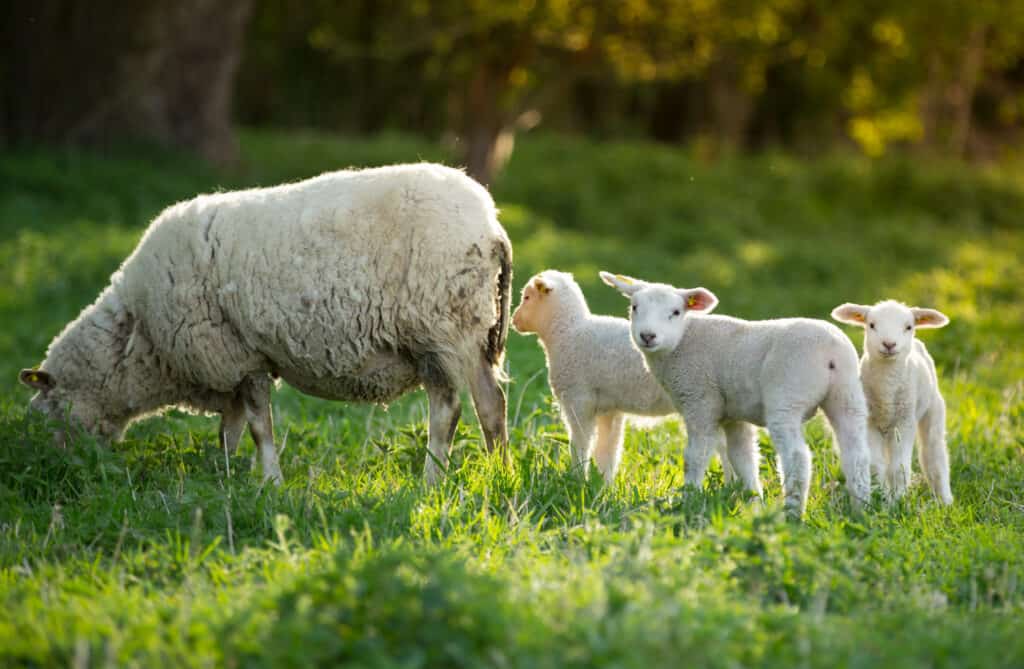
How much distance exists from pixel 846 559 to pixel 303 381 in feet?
9.79

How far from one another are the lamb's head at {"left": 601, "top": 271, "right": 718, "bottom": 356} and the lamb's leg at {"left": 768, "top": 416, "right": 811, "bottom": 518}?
0.63 m

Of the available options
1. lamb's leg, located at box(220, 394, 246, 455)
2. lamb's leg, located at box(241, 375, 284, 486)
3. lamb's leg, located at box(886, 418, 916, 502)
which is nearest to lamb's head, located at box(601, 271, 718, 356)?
lamb's leg, located at box(886, 418, 916, 502)

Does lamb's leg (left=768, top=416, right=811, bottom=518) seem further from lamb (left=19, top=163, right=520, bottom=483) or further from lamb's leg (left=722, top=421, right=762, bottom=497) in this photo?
lamb (left=19, top=163, right=520, bottom=483)

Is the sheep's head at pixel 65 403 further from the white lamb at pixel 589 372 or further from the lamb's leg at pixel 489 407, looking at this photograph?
the white lamb at pixel 589 372

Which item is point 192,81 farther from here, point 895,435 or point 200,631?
point 200,631

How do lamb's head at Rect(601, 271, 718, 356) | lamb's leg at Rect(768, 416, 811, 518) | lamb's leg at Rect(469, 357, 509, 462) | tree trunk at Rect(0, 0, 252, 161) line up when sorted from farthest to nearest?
tree trunk at Rect(0, 0, 252, 161) < lamb's leg at Rect(469, 357, 509, 462) < lamb's head at Rect(601, 271, 718, 356) < lamb's leg at Rect(768, 416, 811, 518)

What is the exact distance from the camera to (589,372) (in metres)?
6.44

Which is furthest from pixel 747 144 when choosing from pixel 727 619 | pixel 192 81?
pixel 727 619

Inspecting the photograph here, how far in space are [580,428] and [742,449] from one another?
83 centimetres

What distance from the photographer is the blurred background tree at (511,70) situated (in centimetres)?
1795

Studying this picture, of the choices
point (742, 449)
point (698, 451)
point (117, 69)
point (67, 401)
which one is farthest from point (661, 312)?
point (117, 69)

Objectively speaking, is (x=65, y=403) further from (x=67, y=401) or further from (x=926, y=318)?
(x=926, y=318)

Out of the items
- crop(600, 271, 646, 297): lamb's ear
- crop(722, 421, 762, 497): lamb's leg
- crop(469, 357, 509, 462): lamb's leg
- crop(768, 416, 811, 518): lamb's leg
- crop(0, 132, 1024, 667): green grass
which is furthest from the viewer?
crop(469, 357, 509, 462): lamb's leg

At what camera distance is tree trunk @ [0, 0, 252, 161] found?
17656mm
